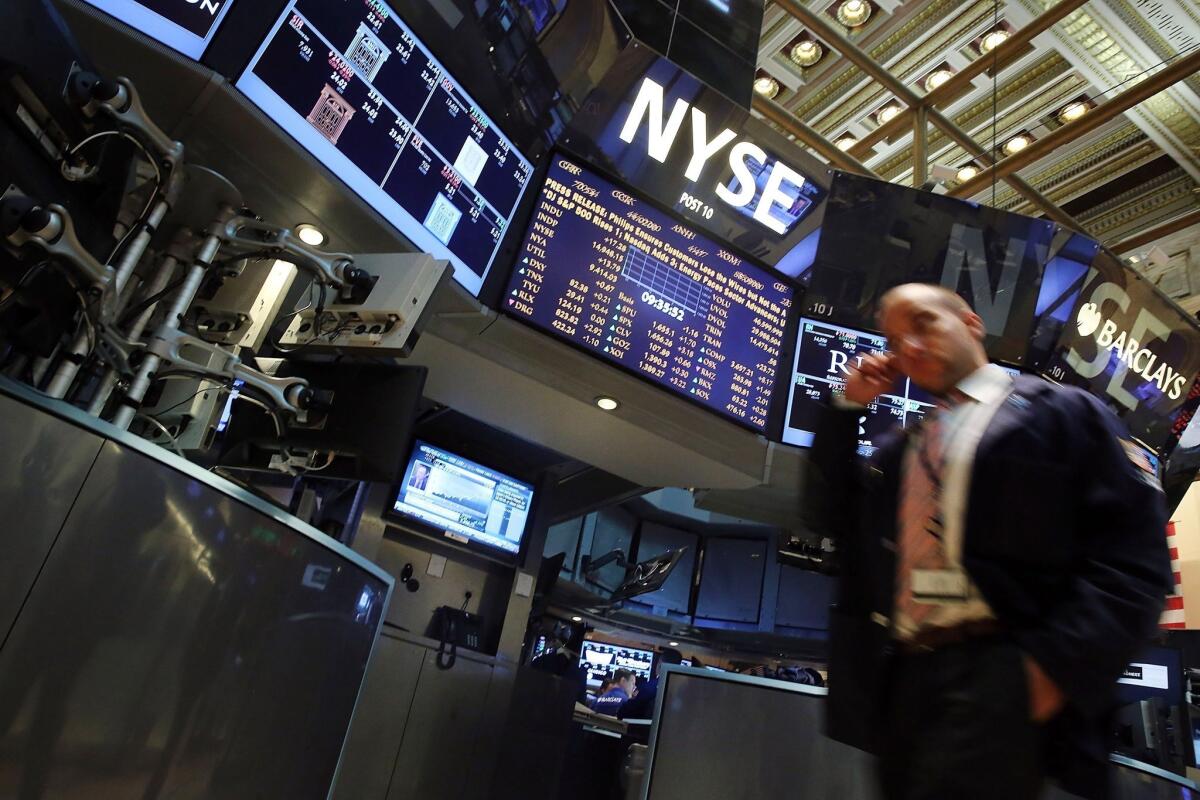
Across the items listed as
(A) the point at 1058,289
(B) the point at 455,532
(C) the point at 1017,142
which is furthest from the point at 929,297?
(C) the point at 1017,142

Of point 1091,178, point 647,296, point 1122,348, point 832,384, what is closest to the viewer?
point 647,296

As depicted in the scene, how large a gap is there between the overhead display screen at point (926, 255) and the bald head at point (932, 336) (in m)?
3.05

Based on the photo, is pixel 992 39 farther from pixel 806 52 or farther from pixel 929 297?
pixel 929 297

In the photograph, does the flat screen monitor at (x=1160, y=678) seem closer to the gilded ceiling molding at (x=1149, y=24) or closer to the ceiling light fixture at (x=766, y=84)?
the gilded ceiling molding at (x=1149, y=24)

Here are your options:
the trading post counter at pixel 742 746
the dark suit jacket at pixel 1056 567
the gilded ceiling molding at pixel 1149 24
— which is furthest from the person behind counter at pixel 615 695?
the gilded ceiling molding at pixel 1149 24

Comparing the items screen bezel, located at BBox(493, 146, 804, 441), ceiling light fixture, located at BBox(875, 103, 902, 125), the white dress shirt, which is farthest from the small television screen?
ceiling light fixture, located at BBox(875, 103, 902, 125)

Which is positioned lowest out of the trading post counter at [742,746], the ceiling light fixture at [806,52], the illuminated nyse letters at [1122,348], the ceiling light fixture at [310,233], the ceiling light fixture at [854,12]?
the trading post counter at [742,746]

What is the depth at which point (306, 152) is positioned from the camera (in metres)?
2.41

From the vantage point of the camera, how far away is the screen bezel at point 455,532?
484 centimetres

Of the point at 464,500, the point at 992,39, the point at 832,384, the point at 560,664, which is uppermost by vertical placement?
the point at 992,39

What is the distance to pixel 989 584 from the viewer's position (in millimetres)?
986

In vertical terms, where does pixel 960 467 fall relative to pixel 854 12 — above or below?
below

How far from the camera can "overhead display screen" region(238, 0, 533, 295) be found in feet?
7.77

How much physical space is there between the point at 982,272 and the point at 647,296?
2.22 metres
